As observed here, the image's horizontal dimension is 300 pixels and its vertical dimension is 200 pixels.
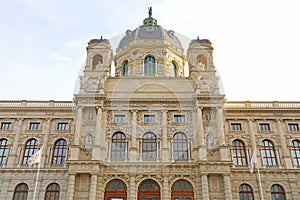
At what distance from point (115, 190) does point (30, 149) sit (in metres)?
11.5

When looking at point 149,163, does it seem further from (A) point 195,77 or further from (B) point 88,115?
(A) point 195,77

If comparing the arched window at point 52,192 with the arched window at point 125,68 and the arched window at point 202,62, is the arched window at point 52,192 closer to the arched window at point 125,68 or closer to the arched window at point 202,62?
the arched window at point 125,68

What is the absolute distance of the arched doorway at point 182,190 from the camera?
30312 millimetres

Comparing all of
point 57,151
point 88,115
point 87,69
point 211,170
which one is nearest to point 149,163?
point 211,170

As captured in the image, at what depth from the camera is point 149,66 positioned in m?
41.8

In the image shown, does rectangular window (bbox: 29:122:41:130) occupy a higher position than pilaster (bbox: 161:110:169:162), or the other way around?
rectangular window (bbox: 29:122:41:130)

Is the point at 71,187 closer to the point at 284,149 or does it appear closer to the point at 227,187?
the point at 227,187

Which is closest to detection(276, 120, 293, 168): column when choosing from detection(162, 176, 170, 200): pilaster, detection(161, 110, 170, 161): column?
detection(161, 110, 170, 161): column

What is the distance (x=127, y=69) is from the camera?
42781mm

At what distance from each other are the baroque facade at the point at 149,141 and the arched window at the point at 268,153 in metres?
0.11

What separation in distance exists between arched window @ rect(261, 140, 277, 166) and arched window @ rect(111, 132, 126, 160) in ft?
51.1

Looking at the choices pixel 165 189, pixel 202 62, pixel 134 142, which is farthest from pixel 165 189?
pixel 202 62

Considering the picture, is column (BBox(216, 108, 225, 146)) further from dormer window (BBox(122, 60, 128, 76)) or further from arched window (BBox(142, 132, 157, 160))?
dormer window (BBox(122, 60, 128, 76))

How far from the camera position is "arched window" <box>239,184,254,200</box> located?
31.8 m
